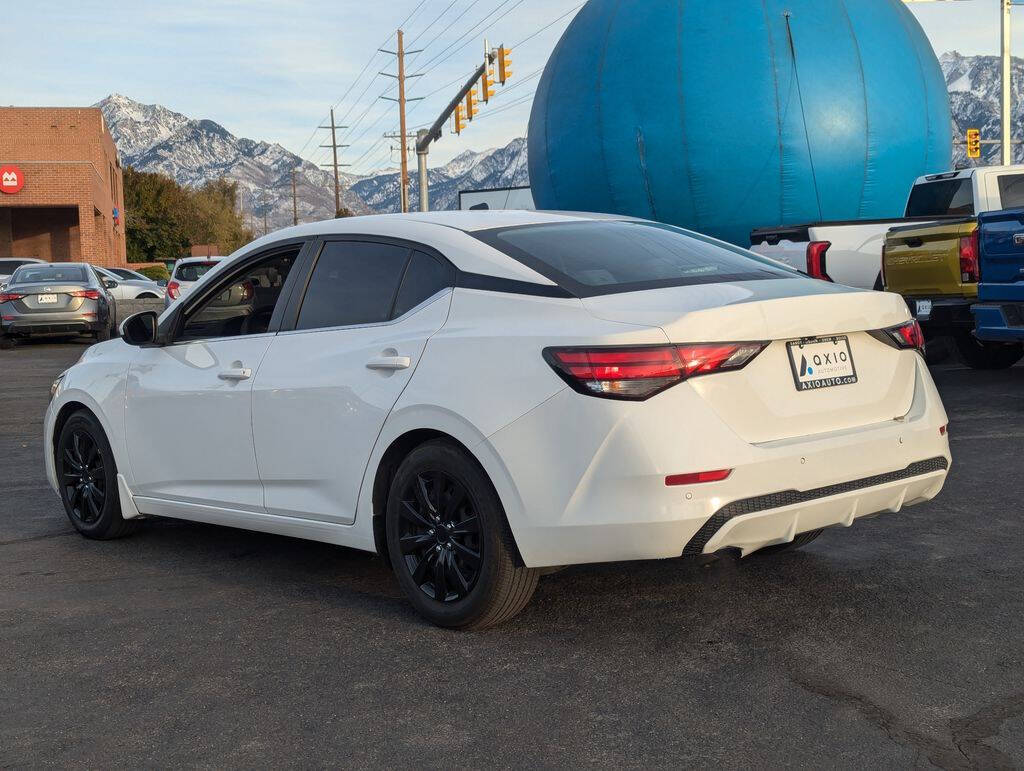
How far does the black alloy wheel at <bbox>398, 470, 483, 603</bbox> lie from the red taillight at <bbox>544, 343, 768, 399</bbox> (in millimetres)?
693

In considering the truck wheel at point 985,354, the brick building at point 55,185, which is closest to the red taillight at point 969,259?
the truck wheel at point 985,354

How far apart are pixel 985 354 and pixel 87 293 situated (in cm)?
1578

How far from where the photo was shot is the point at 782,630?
15.0 feet

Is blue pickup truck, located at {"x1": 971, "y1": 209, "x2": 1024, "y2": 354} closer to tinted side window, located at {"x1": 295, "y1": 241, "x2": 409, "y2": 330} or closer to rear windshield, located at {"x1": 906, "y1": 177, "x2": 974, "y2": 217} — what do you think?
rear windshield, located at {"x1": 906, "y1": 177, "x2": 974, "y2": 217}

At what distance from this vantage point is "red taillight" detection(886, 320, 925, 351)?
481 cm

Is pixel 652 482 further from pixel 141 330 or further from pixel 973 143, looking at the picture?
pixel 973 143

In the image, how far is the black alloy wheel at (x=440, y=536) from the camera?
457 centimetres

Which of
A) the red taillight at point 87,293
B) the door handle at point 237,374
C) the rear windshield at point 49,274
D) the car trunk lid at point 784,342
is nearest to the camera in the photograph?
the car trunk lid at point 784,342

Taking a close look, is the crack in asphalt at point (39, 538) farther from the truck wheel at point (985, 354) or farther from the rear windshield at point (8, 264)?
the rear windshield at point (8, 264)

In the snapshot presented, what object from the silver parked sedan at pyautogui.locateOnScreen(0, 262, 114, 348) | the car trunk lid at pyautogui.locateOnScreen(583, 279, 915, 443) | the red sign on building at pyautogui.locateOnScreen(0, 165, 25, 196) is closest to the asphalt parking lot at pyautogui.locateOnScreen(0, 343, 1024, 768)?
the car trunk lid at pyautogui.locateOnScreen(583, 279, 915, 443)

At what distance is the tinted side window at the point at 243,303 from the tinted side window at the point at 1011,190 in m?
11.0

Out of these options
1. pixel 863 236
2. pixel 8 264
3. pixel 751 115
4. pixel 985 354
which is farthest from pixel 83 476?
pixel 8 264

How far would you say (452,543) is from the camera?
15.2ft

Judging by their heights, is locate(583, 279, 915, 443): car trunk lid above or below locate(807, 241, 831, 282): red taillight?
below
